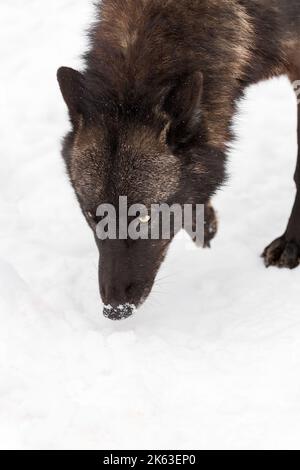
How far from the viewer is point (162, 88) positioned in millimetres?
5203

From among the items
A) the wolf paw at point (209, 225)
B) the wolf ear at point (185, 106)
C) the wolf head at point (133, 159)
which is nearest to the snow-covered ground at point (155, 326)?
the wolf paw at point (209, 225)

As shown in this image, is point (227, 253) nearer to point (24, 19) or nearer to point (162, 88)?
point (162, 88)

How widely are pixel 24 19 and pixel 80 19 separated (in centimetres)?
78

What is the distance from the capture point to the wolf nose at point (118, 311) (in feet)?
17.5

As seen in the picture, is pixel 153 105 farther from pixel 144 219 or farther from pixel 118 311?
pixel 118 311

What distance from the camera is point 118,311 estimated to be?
534 centimetres

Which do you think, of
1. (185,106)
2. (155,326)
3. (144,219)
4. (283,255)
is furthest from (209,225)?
(185,106)

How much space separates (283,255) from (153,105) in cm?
204

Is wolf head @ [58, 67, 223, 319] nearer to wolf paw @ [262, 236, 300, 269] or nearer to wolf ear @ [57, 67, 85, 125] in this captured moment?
wolf ear @ [57, 67, 85, 125]

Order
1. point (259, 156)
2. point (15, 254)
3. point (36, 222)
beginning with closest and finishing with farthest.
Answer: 1. point (15, 254)
2. point (36, 222)
3. point (259, 156)

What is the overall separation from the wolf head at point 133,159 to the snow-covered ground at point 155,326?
17.7 inches

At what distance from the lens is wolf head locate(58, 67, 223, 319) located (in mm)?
5109

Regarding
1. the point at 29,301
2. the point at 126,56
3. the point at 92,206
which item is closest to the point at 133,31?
the point at 126,56

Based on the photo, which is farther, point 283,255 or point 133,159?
point 283,255
